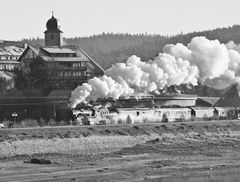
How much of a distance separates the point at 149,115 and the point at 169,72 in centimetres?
884

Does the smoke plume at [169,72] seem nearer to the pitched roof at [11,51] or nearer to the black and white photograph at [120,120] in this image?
the black and white photograph at [120,120]

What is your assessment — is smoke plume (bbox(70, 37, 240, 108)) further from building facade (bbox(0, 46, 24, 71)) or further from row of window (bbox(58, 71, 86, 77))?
building facade (bbox(0, 46, 24, 71))

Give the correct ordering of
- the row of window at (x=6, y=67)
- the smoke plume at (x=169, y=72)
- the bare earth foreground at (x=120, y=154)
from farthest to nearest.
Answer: the row of window at (x=6, y=67) → the smoke plume at (x=169, y=72) → the bare earth foreground at (x=120, y=154)

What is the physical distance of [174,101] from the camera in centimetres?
12175

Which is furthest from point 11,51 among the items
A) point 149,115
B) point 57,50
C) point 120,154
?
point 120,154

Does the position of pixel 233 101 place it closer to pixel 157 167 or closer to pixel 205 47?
pixel 205 47

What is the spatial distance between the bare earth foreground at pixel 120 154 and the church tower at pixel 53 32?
8066cm

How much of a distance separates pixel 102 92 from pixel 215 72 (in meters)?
25.3

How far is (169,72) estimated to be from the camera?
106688mm

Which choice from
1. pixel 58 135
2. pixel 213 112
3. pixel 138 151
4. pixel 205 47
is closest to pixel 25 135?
pixel 58 135

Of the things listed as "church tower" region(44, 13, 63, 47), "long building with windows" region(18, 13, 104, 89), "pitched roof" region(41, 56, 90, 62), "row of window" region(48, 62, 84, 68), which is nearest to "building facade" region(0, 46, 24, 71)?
"church tower" region(44, 13, 63, 47)

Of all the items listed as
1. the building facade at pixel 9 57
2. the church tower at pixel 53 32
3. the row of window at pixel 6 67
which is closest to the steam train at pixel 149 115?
the building facade at pixel 9 57

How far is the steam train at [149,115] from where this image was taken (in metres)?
91.0

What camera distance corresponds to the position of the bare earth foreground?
59625 millimetres
